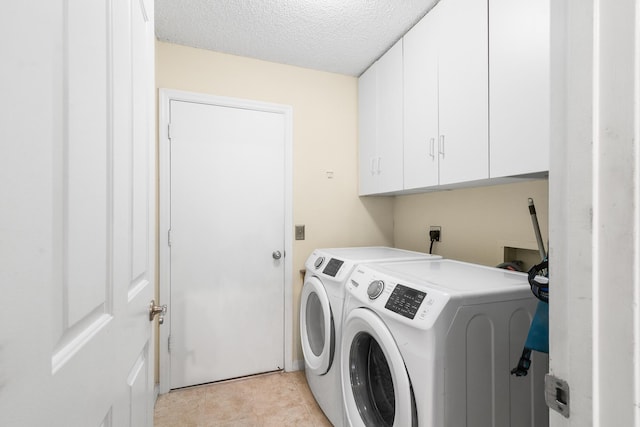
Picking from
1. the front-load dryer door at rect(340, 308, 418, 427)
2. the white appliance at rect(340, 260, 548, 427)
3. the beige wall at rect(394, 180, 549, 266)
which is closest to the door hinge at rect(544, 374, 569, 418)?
the white appliance at rect(340, 260, 548, 427)

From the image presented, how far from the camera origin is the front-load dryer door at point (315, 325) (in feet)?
5.43

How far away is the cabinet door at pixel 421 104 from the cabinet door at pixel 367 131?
15.5 inches

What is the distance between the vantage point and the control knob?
3.96 ft

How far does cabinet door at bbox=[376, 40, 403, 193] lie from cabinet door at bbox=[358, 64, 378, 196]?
67 millimetres

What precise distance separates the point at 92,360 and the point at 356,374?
113 centimetres

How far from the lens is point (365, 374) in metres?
1.36

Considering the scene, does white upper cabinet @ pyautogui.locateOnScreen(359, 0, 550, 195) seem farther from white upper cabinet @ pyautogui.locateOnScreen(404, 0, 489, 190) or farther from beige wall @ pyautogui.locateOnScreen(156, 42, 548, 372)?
beige wall @ pyautogui.locateOnScreen(156, 42, 548, 372)

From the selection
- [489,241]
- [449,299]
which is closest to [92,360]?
[449,299]

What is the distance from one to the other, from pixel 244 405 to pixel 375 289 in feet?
4.26

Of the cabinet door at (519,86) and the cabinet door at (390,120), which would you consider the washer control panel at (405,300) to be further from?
the cabinet door at (390,120)

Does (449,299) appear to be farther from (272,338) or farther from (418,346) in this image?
(272,338)

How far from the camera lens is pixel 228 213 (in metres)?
2.11

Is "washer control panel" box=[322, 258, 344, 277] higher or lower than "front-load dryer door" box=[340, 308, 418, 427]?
higher

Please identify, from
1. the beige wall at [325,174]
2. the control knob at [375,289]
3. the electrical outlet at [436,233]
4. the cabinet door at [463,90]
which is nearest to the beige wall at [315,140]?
the beige wall at [325,174]
